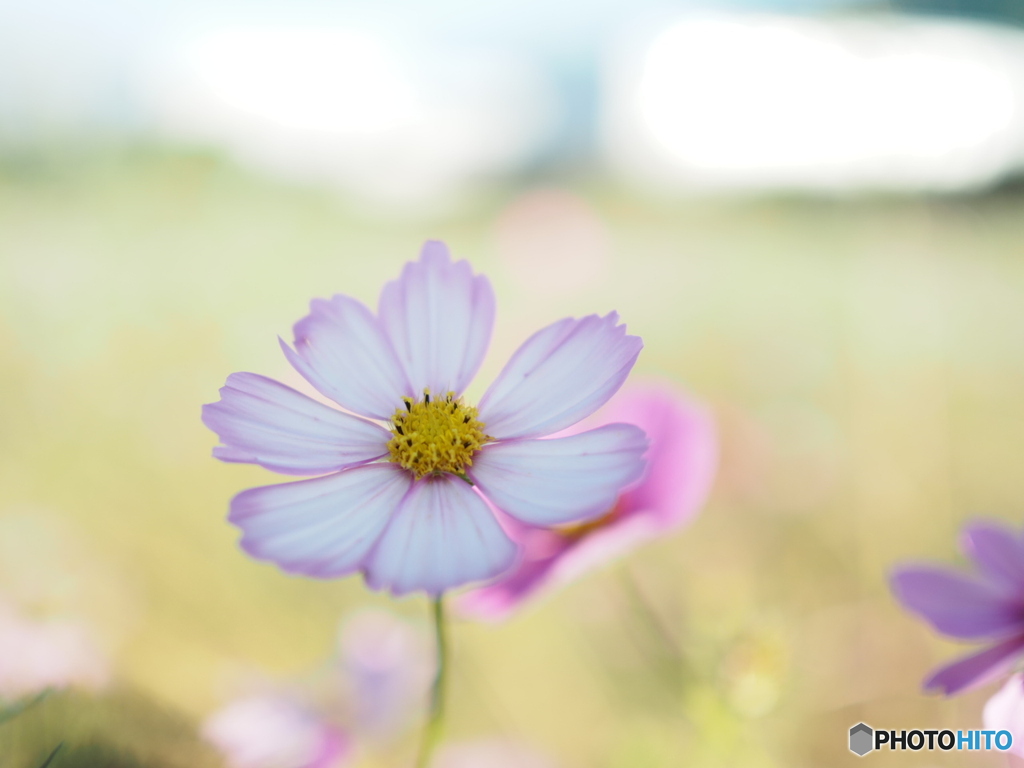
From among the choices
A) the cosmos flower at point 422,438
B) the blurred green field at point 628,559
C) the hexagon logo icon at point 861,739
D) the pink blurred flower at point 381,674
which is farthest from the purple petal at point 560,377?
the hexagon logo icon at point 861,739

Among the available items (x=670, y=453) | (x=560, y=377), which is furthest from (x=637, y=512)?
(x=560, y=377)

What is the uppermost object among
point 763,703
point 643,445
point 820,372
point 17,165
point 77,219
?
point 17,165

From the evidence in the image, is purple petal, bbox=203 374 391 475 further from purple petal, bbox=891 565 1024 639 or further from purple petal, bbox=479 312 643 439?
purple petal, bbox=891 565 1024 639

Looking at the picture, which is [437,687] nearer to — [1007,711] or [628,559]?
[1007,711]

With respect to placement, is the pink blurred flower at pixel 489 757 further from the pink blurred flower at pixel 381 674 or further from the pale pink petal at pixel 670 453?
the pale pink petal at pixel 670 453

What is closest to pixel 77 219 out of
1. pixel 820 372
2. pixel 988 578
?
pixel 820 372

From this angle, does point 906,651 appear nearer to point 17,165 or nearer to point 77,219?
point 77,219
